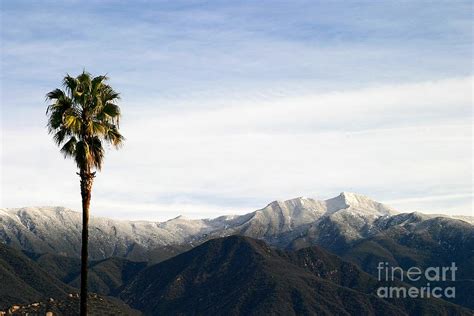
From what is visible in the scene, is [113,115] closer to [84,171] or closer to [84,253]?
[84,171]

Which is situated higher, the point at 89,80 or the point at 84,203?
the point at 89,80

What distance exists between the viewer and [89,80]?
51.3 metres

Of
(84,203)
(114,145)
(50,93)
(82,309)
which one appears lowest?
(82,309)

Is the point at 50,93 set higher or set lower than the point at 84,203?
higher

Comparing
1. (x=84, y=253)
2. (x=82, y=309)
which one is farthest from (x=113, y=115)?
(x=82, y=309)

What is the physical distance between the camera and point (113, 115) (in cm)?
5159

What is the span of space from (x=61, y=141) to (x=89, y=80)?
4.50 meters

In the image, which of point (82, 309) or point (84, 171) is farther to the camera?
A: point (84, 171)

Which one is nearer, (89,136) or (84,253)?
(84,253)

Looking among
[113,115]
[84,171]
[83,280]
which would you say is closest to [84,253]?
[83,280]

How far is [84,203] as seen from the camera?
48969 mm

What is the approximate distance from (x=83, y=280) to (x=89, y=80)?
13428 millimetres

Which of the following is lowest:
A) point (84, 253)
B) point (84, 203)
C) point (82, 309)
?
point (82, 309)

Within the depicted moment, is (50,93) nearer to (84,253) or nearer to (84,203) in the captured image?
(84,203)
